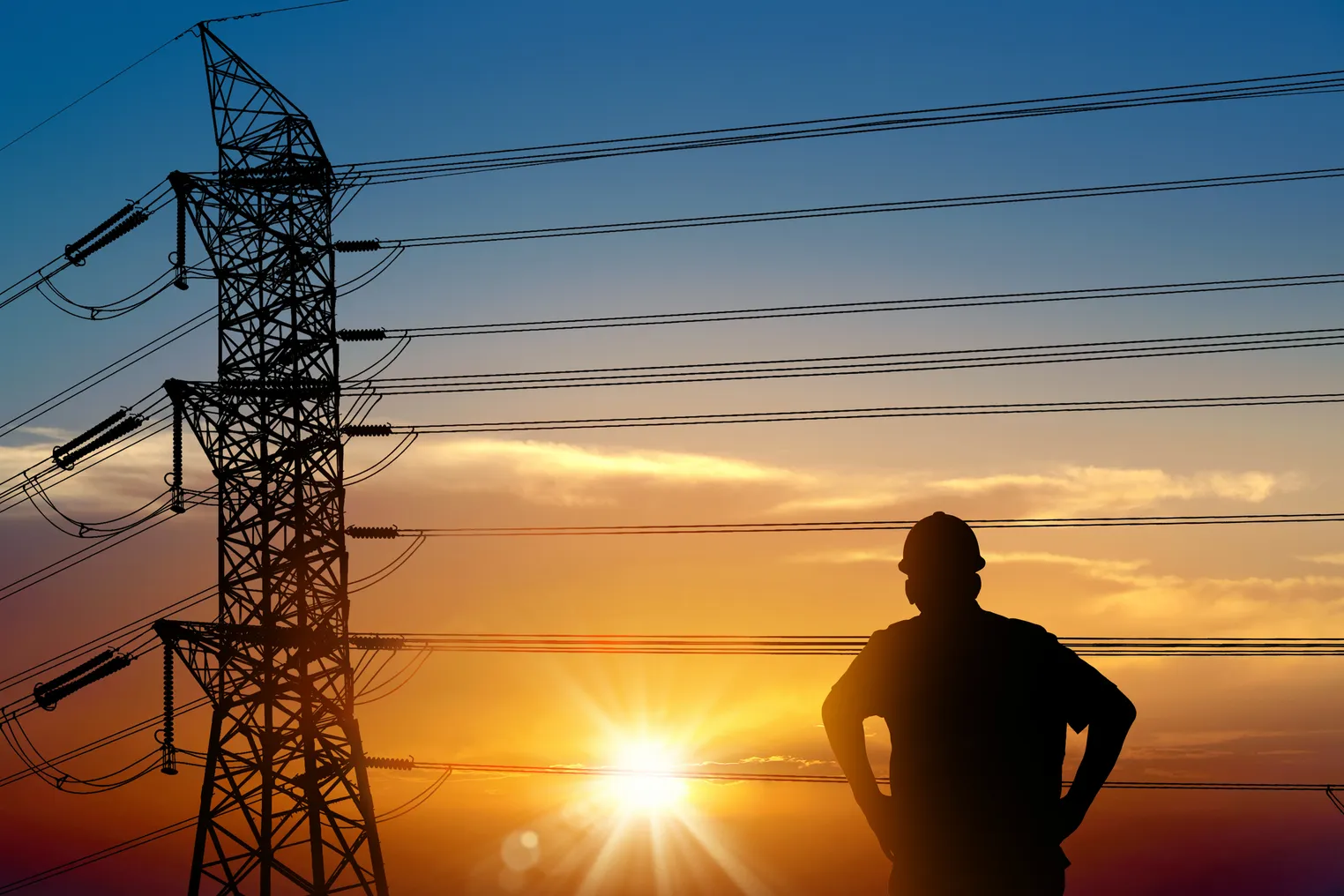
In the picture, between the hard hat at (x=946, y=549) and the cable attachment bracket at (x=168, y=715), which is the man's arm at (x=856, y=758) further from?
the cable attachment bracket at (x=168, y=715)

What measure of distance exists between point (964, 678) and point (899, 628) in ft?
1.22

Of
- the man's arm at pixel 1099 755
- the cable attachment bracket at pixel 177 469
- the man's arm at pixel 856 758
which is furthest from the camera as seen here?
the cable attachment bracket at pixel 177 469

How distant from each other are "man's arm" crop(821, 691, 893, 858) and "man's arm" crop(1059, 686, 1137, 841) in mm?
777

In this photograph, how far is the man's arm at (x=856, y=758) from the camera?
18.8 ft

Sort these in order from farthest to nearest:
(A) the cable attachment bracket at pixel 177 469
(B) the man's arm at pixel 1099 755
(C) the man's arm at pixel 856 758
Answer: (A) the cable attachment bracket at pixel 177 469 → (C) the man's arm at pixel 856 758 → (B) the man's arm at pixel 1099 755

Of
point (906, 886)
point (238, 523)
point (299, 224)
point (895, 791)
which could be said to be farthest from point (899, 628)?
point (299, 224)

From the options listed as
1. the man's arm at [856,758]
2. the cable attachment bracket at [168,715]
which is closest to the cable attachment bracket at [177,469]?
the cable attachment bracket at [168,715]

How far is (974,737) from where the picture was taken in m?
5.55

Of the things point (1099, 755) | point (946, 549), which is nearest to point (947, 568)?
point (946, 549)

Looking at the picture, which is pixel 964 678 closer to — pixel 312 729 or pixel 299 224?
pixel 312 729

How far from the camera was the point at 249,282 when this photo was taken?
32.7 metres

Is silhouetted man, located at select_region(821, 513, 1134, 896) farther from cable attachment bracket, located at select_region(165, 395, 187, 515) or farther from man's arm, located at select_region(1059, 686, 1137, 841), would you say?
cable attachment bracket, located at select_region(165, 395, 187, 515)

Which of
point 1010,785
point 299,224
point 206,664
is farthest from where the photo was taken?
point 299,224

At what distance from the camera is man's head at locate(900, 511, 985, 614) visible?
18.9ft
